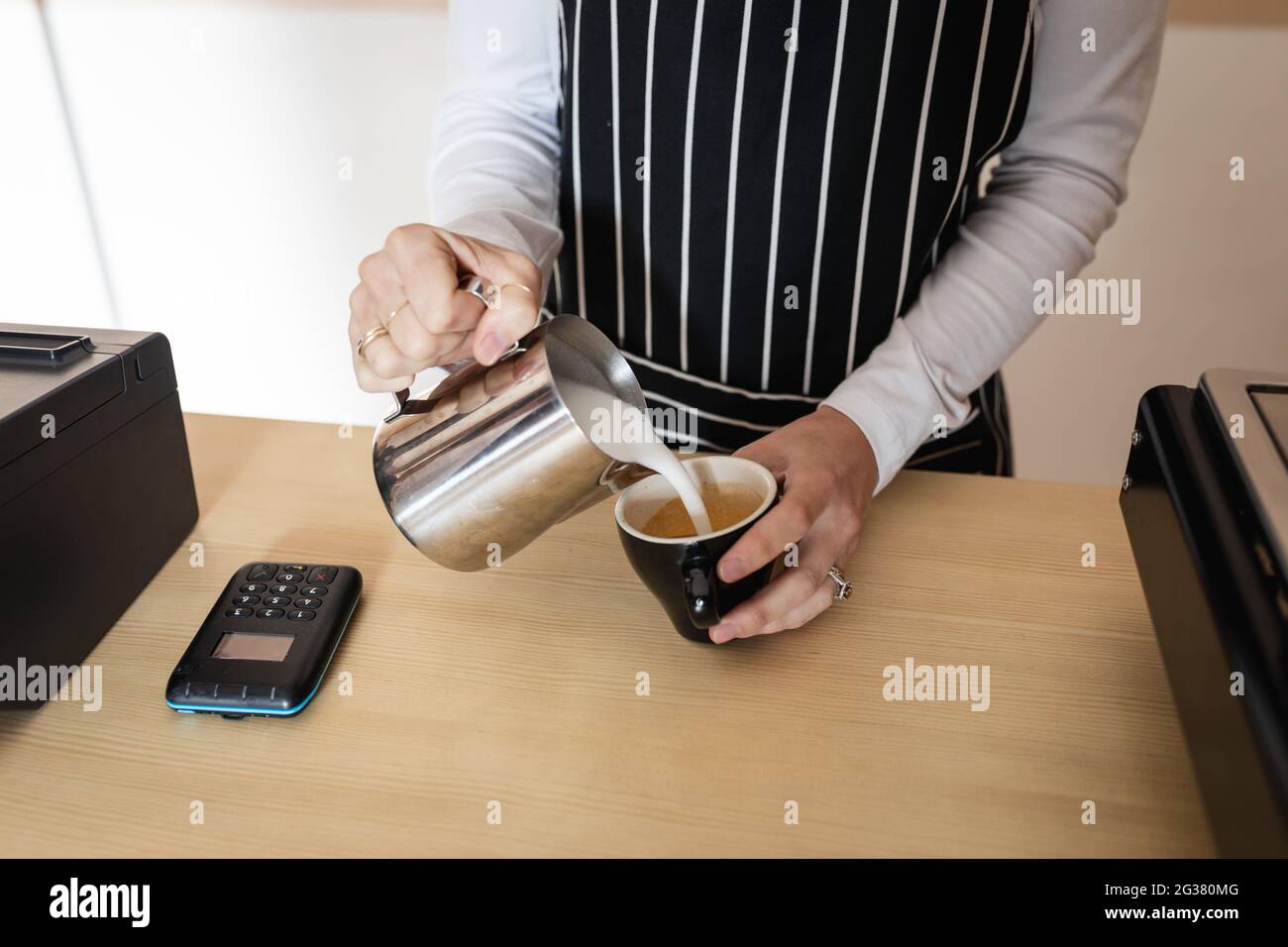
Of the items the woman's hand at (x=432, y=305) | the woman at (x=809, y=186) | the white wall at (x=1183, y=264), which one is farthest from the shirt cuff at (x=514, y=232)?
the white wall at (x=1183, y=264)

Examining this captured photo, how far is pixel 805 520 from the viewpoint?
75cm

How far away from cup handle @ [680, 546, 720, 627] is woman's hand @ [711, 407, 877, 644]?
1 cm

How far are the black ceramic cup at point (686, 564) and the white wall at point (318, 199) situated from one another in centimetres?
164

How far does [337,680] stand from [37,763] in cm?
20

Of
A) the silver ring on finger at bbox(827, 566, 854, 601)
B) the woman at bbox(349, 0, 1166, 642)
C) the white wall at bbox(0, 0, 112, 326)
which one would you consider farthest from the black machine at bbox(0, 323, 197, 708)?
the white wall at bbox(0, 0, 112, 326)

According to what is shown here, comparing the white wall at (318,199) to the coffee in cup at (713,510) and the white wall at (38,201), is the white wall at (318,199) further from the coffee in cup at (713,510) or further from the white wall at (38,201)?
the coffee in cup at (713,510)

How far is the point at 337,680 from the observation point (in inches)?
29.2

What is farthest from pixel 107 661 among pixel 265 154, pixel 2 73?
pixel 2 73

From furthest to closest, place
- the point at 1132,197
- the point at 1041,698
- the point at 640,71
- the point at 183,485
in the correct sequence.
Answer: the point at 1132,197, the point at 640,71, the point at 183,485, the point at 1041,698

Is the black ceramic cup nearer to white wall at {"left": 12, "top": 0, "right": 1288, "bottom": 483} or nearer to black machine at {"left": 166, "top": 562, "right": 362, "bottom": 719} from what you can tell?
black machine at {"left": 166, "top": 562, "right": 362, "bottom": 719}

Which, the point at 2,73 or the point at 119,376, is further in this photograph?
the point at 2,73

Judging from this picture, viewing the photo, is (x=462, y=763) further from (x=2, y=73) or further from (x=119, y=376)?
(x=2, y=73)
